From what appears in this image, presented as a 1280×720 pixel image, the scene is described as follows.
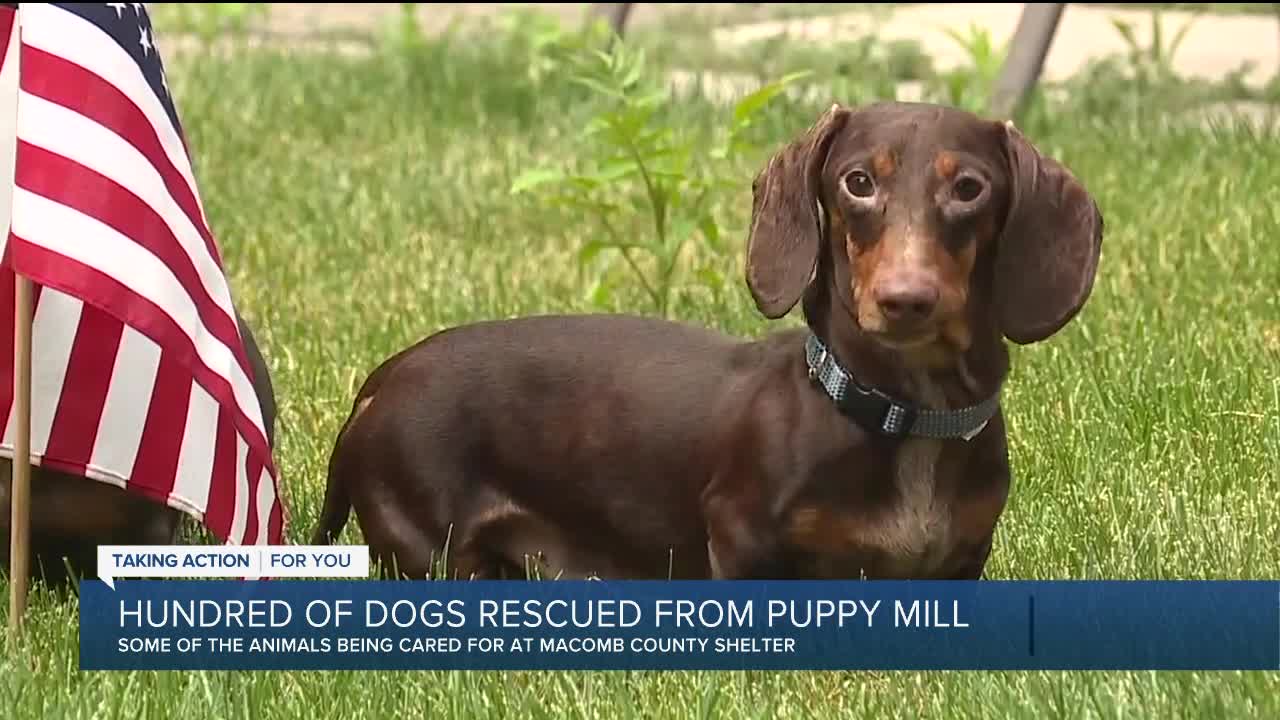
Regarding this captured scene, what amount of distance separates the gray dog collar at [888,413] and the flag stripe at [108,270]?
104 centimetres

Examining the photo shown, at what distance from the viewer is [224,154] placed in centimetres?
892

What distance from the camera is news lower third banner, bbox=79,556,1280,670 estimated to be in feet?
12.1

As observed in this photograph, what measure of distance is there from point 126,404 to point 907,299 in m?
1.44

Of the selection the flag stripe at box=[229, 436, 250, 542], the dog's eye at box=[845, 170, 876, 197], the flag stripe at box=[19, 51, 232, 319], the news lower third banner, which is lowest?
the news lower third banner

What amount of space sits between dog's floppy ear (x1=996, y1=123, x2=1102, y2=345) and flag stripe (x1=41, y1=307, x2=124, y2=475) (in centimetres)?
153

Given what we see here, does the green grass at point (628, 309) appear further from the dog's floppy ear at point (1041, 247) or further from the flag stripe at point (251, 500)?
the dog's floppy ear at point (1041, 247)

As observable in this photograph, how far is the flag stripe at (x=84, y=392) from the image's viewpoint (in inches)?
161

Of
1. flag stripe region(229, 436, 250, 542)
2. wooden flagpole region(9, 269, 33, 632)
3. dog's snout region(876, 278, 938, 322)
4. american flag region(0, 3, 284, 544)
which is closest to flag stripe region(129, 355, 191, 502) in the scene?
american flag region(0, 3, 284, 544)

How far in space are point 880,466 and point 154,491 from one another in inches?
49.2

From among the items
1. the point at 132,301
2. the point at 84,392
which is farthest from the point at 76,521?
the point at 132,301

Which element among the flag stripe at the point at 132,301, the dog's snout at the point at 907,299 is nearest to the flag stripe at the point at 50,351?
the flag stripe at the point at 132,301

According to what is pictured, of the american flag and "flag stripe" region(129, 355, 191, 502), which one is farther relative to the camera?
"flag stripe" region(129, 355, 191, 502)

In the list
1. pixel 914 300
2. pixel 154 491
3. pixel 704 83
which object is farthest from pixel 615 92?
pixel 704 83

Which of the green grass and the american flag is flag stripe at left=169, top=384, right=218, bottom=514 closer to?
the american flag
